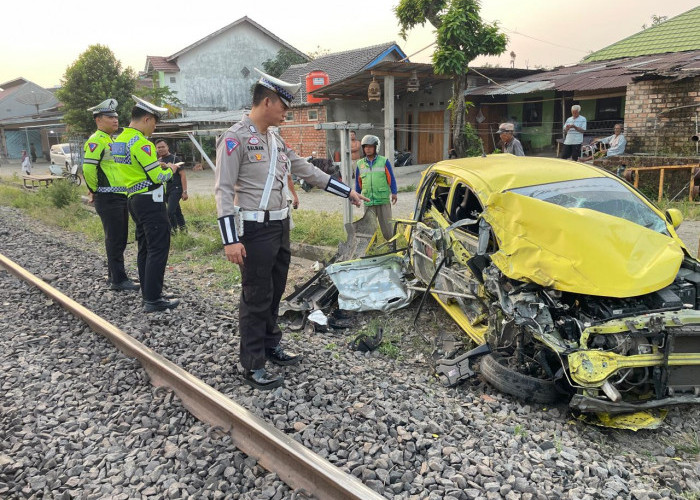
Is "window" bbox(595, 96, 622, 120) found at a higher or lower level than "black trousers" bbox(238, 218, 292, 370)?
higher

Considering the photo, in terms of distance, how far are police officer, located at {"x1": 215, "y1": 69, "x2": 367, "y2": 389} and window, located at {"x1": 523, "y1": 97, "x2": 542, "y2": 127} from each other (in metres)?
17.8

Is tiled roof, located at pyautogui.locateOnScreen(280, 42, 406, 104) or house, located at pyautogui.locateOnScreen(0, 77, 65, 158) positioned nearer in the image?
tiled roof, located at pyautogui.locateOnScreen(280, 42, 406, 104)

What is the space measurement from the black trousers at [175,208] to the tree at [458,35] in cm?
799

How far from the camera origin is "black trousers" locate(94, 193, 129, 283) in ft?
20.5

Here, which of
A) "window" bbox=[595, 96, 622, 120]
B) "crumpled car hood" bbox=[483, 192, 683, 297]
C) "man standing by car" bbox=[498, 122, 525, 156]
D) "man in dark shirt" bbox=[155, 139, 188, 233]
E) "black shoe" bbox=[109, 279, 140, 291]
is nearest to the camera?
"crumpled car hood" bbox=[483, 192, 683, 297]

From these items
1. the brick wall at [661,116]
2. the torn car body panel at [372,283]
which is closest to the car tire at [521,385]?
the torn car body panel at [372,283]

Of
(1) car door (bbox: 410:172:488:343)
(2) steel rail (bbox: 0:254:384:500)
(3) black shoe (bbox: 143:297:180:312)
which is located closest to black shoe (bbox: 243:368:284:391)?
(2) steel rail (bbox: 0:254:384:500)

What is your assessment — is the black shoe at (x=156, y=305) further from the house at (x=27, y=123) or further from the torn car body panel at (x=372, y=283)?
the house at (x=27, y=123)

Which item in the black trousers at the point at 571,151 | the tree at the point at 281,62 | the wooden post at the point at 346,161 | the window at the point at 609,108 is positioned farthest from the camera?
the tree at the point at 281,62

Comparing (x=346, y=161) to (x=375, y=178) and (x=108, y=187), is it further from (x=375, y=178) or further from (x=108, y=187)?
(x=108, y=187)

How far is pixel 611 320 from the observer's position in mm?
3344

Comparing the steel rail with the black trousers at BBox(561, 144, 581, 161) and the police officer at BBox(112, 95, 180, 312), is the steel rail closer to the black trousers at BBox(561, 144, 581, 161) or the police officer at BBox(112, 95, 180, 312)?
the police officer at BBox(112, 95, 180, 312)

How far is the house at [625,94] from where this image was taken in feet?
36.6

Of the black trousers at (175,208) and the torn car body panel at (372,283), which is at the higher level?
the black trousers at (175,208)
